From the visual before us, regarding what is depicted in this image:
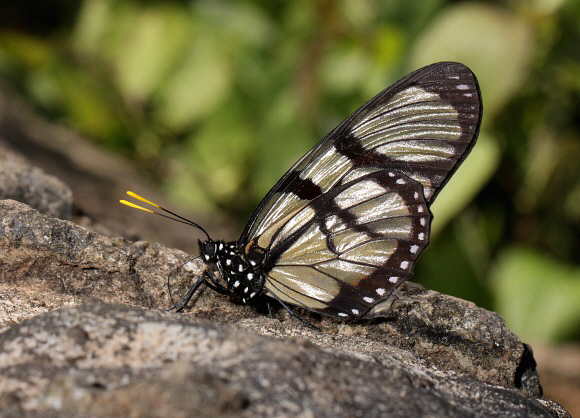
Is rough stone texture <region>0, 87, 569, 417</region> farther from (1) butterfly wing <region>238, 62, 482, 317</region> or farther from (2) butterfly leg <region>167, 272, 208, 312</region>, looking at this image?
(1) butterfly wing <region>238, 62, 482, 317</region>

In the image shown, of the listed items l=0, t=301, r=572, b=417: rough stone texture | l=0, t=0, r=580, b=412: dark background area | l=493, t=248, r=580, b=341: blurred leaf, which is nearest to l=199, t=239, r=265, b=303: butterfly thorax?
l=0, t=301, r=572, b=417: rough stone texture

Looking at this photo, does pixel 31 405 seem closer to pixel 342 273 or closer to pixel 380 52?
pixel 342 273

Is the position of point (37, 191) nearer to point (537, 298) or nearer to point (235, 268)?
point (235, 268)

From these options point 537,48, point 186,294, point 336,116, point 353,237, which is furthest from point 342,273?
point 537,48

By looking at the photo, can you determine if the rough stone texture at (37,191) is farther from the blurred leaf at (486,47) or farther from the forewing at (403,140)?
Result: the blurred leaf at (486,47)

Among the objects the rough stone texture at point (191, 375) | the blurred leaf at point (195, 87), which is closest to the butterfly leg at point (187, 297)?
the rough stone texture at point (191, 375)

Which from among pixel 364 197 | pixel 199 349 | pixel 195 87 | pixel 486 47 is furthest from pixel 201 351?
pixel 195 87
